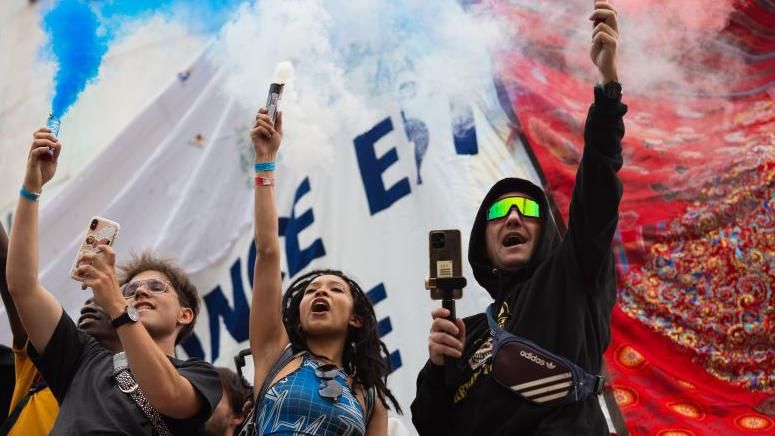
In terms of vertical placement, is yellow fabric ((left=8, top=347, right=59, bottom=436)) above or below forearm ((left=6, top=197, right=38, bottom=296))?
below

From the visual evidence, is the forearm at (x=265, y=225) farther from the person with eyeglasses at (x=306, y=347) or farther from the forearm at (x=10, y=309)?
the forearm at (x=10, y=309)

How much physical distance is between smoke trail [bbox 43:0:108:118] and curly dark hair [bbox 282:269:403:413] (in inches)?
39.7

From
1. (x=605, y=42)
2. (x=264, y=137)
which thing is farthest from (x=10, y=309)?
(x=605, y=42)

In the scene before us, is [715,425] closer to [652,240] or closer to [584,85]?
[652,240]

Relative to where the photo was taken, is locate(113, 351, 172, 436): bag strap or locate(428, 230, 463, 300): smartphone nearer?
locate(428, 230, 463, 300): smartphone

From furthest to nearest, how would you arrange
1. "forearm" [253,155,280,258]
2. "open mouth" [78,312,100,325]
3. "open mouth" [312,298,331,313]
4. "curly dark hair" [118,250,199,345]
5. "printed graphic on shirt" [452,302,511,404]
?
"curly dark hair" [118,250,199,345] < "open mouth" [78,312,100,325] < "open mouth" [312,298,331,313] < "forearm" [253,155,280,258] < "printed graphic on shirt" [452,302,511,404]

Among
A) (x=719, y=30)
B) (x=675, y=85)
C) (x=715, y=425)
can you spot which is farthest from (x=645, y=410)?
(x=719, y=30)

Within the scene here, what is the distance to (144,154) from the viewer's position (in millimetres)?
5152

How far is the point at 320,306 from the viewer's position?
3031 millimetres

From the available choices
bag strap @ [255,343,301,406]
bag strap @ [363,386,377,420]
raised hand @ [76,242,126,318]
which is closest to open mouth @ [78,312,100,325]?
raised hand @ [76,242,126,318]

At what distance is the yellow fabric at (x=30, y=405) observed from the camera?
3035 mm

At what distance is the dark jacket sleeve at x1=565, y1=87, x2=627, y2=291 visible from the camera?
2508 millimetres

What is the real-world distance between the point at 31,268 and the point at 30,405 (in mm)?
520

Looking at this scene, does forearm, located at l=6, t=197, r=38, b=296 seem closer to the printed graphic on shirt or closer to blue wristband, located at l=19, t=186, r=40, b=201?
blue wristband, located at l=19, t=186, r=40, b=201
